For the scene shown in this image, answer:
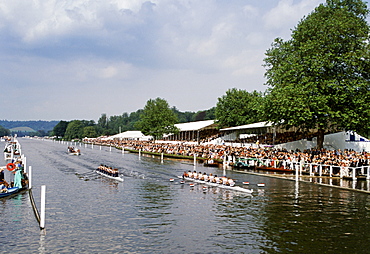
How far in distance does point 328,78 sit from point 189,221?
33638 mm

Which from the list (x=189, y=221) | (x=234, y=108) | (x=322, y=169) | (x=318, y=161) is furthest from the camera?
(x=234, y=108)

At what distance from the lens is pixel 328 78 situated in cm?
4828

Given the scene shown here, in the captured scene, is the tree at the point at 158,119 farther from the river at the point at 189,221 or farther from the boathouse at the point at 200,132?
the river at the point at 189,221

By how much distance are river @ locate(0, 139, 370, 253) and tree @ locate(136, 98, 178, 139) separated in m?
77.1

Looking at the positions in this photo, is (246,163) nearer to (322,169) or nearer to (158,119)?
(322,169)

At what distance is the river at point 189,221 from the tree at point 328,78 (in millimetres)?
13860

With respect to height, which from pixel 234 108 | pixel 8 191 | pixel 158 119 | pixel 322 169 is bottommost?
pixel 8 191

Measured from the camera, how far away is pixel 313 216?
2373cm

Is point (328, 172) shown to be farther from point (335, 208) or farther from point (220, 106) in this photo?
point (220, 106)

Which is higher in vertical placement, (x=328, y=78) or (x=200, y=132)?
(x=328, y=78)

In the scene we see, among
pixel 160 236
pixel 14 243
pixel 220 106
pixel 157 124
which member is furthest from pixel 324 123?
pixel 157 124

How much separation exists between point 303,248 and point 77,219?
1317 centimetres

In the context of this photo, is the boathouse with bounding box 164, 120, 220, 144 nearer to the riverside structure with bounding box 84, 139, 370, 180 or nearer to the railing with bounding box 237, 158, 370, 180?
the riverside structure with bounding box 84, 139, 370, 180

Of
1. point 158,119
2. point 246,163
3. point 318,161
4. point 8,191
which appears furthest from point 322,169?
point 158,119
